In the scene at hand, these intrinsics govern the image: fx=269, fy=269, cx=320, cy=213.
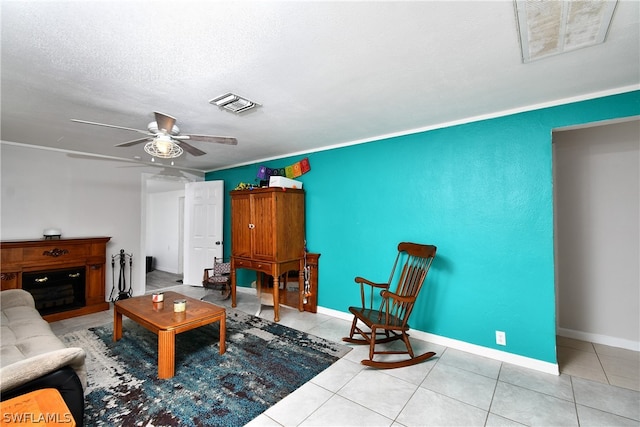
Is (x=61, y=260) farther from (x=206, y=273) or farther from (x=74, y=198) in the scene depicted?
(x=206, y=273)

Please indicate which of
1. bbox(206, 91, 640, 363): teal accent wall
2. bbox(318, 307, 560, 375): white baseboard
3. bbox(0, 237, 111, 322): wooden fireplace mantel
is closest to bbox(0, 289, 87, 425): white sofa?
bbox(0, 237, 111, 322): wooden fireplace mantel

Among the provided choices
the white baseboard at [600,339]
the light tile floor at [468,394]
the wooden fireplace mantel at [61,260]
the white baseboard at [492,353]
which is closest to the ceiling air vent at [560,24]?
the light tile floor at [468,394]

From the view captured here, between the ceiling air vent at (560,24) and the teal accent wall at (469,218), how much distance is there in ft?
3.27

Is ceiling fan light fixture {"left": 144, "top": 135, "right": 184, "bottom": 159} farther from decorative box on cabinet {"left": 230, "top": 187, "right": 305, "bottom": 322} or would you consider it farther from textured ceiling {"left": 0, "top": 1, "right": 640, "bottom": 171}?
decorative box on cabinet {"left": 230, "top": 187, "right": 305, "bottom": 322}

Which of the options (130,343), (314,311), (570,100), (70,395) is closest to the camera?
(70,395)

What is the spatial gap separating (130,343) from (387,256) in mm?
2997

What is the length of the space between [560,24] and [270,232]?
3.19 m

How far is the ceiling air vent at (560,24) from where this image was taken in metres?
1.33

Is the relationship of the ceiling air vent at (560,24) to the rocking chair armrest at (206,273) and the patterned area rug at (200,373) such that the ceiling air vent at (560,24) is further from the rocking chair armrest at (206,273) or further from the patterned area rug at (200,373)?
the rocking chair armrest at (206,273)

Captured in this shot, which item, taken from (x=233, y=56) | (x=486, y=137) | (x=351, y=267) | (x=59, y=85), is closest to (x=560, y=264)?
(x=486, y=137)

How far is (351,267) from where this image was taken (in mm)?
3609

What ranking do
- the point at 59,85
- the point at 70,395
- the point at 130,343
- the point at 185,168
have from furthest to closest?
the point at 185,168 → the point at 130,343 → the point at 59,85 → the point at 70,395

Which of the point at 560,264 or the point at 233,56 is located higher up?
the point at 233,56

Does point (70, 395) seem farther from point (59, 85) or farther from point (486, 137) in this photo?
point (486, 137)
